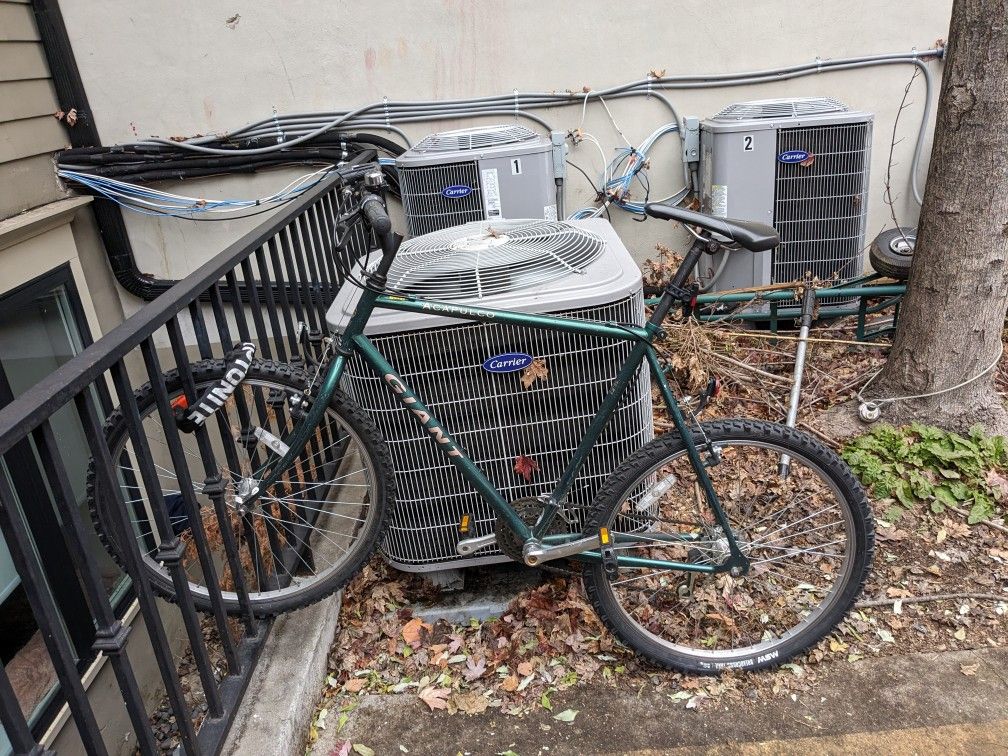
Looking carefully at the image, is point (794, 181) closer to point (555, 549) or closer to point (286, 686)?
point (555, 549)

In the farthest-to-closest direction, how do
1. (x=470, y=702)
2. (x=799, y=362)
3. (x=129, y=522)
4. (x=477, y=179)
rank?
(x=477, y=179) → (x=799, y=362) → (x=470, y=702) → (x=129, y=522)

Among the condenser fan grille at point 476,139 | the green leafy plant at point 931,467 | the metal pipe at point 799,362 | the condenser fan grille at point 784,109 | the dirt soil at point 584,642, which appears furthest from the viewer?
the condenser fan grille at point 784,109

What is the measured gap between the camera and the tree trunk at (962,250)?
9.79 feet

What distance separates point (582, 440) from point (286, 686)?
3.86ft

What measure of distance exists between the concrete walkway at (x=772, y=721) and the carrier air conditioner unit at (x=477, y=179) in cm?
259

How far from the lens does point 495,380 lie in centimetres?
243

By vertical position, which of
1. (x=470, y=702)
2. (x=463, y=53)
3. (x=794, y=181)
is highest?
(x=463, y=53)

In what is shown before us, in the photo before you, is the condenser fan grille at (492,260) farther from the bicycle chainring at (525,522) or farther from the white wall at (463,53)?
the white wall at (463,53)

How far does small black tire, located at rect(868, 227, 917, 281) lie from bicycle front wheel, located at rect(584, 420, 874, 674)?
1950 millimetres

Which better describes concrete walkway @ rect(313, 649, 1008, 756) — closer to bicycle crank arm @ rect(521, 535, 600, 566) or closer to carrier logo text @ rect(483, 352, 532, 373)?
bicycle crank arm @ rect(521, 535, 600, 566)

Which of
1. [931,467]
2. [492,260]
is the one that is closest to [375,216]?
[492,260]

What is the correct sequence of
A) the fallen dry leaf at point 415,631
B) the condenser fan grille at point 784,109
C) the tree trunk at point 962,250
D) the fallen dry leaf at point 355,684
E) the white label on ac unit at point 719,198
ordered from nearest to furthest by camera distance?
the fallen dry leaf at point 355,684 < the fallen dry leaf at point 415,631 < the tree trunk at point 962,250 < the condenser fan grille at point 784,109 < the white label on ac unit at point 719,198

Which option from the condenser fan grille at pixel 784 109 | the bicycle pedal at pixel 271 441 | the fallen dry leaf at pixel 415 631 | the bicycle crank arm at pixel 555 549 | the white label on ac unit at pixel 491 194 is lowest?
the fallen dry leaf at pixel 415 631

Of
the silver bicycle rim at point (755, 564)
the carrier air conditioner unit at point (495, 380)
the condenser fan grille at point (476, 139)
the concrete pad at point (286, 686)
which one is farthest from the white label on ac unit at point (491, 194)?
the concrete pad at point (286, 686)
